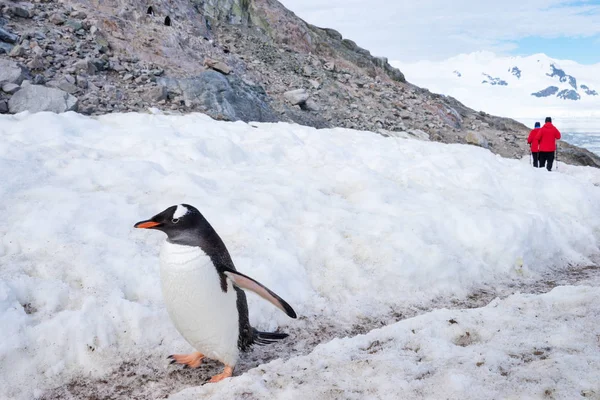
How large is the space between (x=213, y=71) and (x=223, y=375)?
457 inches

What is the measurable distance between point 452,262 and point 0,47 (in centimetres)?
1065

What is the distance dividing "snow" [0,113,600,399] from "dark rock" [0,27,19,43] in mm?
3787

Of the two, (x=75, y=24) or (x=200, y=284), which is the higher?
(x=75, y=24)

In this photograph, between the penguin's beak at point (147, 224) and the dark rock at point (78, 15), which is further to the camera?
the dark rock at point (78, 15)

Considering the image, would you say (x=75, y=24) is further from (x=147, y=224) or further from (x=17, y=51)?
(x=147, y=224)

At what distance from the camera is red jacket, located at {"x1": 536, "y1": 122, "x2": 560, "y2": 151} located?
45.0 feet

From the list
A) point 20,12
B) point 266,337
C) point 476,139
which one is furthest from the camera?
point 476,139

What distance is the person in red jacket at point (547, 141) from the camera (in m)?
13.8

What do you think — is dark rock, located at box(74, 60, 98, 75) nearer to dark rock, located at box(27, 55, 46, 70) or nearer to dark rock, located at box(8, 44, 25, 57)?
dark rock, located at box(27, 55, 46, 70)

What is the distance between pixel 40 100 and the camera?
358 inches

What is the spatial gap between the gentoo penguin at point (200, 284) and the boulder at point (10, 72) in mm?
8365

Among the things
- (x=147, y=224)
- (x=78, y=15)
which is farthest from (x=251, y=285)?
(x=78, y=15)

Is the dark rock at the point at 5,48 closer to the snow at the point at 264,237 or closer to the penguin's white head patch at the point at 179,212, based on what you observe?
the snow at the point at 264,237

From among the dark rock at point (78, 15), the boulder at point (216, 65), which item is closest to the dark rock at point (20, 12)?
the dark rock at point (78, 15)
